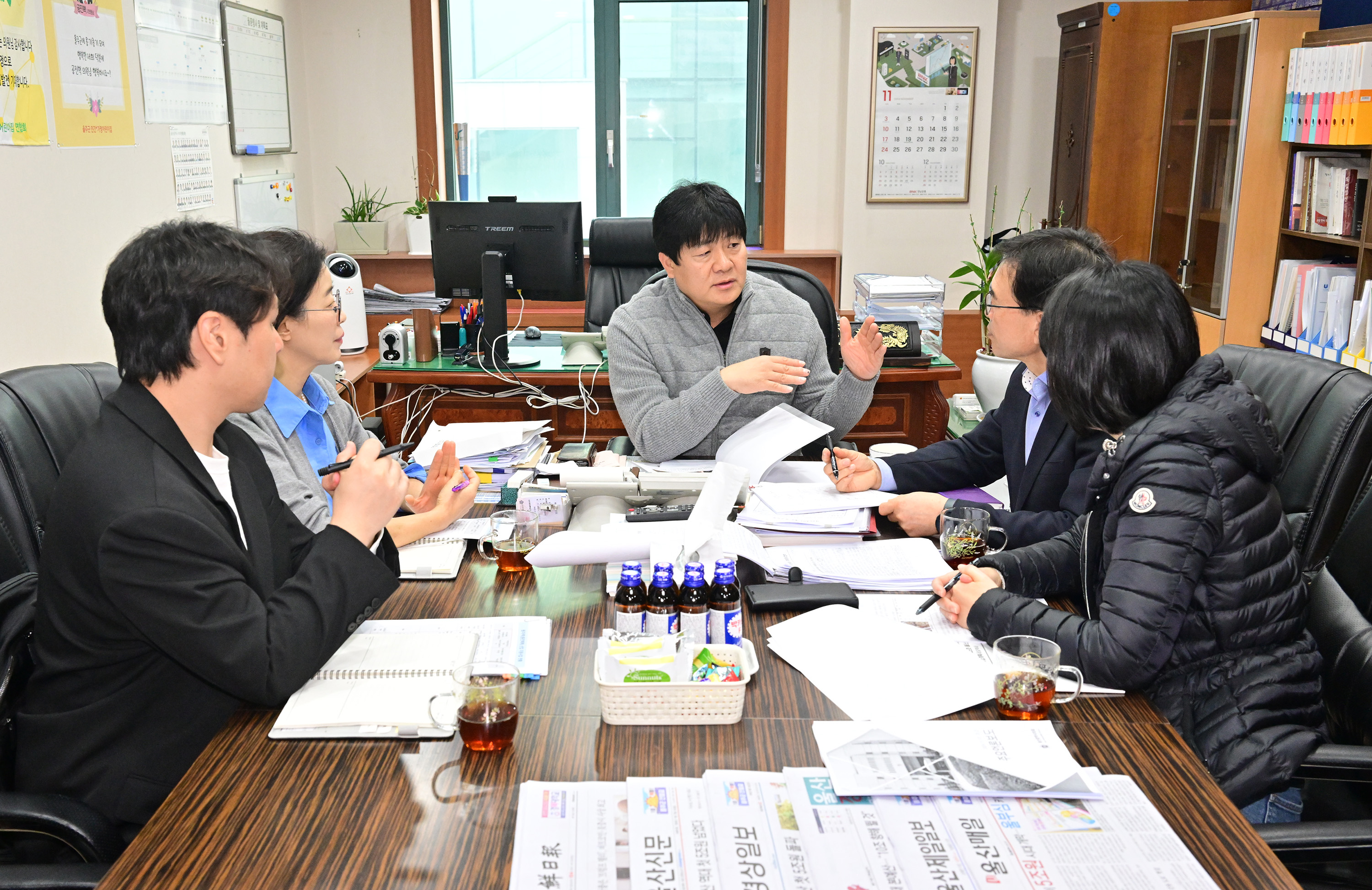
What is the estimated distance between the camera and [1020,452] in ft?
7.03

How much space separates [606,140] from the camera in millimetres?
5426

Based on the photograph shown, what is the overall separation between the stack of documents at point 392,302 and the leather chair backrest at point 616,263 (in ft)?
3.10

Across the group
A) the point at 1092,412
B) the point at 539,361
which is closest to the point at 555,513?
the point at 1092,412

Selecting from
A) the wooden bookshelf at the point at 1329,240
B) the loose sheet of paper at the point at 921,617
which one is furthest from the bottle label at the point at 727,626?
the wooden bookshelf at the point at 1329,240

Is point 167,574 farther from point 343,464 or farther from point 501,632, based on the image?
point 343,464

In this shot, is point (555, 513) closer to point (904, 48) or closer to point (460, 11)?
point (904, 48)

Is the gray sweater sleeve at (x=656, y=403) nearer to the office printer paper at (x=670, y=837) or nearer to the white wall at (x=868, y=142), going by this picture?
the office printer paper at (x=670, y=837)

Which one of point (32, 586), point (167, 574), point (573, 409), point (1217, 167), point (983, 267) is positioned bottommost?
point (573, 409)

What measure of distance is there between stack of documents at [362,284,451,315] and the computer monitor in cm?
103

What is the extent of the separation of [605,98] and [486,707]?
4.68 meters

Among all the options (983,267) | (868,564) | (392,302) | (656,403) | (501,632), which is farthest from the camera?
(983,267)

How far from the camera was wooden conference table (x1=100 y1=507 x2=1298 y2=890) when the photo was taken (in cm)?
98

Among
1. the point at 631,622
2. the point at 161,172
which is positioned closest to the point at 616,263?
the point at 161,172

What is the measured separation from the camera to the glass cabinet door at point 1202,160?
3.97 meters
